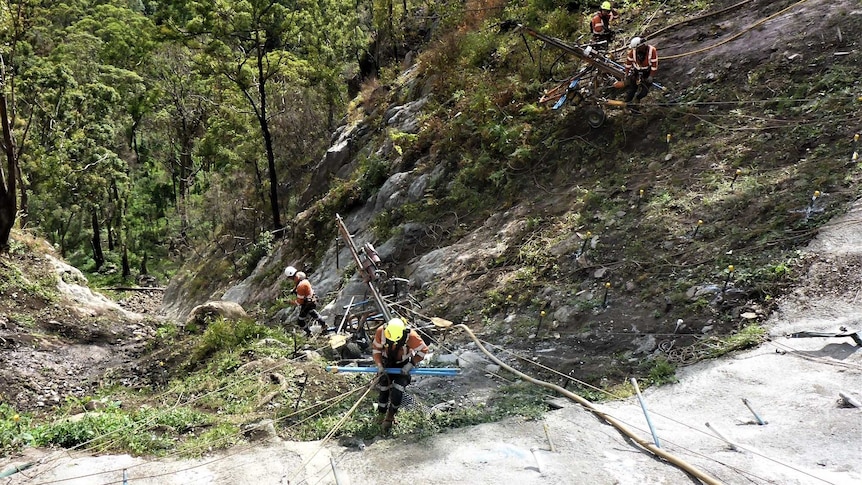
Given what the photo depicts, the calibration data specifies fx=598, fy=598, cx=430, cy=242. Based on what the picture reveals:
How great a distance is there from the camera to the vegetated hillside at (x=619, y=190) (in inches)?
330

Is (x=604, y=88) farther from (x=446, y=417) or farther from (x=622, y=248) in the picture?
(x=446, y=417)

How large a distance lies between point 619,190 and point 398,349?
6027mm

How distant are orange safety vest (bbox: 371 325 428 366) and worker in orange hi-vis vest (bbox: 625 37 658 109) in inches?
305

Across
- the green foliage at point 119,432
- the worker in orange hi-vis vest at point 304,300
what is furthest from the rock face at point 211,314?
the green foliage at point 119,432

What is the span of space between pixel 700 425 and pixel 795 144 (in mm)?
5928

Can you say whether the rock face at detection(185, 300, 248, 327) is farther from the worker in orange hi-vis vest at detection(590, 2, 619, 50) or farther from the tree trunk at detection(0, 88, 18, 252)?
the worker in orange hi-vis vest at detection(590, 2, 619, 50)

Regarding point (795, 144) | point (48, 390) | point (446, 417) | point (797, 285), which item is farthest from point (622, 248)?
point (48, 390)

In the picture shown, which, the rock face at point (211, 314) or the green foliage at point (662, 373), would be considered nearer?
the green foliage at point (662, 373)

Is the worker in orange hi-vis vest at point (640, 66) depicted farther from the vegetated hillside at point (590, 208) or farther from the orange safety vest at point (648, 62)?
the vegetated hillside at point (590, 208)

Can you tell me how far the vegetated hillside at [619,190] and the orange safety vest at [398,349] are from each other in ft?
7.27

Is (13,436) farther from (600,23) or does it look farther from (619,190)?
(600,23)

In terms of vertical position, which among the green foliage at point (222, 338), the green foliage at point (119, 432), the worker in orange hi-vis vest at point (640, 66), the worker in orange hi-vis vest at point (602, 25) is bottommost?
the green foliage at point (222, 338)

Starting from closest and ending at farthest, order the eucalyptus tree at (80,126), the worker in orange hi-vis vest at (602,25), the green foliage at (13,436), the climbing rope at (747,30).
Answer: the green foliage at (13,436) → the climbing rope at (747,30) → the worker in orange hi-vis vest at (602,25) → the eucalyptus tree at (80,126)

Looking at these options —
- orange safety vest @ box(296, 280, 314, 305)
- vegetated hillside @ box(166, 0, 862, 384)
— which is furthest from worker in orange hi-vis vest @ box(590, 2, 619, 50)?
orange safety vest @ box(296, 280, 314, 305)
